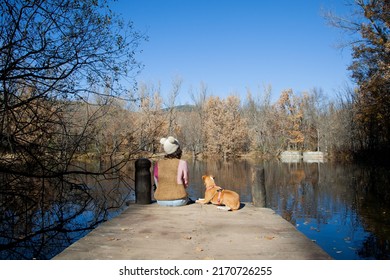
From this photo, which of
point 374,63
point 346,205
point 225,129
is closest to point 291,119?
point 225,129

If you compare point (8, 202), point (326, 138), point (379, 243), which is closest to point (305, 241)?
point (379, 243)

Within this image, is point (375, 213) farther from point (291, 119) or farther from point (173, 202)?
point (291, 119)

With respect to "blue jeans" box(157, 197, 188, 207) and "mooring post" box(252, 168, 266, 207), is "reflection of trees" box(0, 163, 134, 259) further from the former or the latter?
"mooring post" box(252, 168, 266, 207)

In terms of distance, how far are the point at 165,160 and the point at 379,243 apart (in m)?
5.36

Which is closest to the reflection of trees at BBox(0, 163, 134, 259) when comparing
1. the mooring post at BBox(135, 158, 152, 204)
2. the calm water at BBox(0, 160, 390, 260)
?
the calm water at BBox(0, 160, 390, 260)

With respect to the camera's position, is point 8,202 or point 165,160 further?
point 8,202

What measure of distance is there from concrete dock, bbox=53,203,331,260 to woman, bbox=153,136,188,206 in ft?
1.51

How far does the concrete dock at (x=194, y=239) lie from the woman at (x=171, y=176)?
18.2 inches

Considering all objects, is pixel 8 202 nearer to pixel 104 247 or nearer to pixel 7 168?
pixel 7 168

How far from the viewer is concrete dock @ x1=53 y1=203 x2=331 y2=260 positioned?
4.19 meters

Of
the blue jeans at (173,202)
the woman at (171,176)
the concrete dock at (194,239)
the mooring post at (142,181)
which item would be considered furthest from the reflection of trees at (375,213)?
the mooring post at (142,181)

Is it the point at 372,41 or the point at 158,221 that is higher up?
the point at 372,41

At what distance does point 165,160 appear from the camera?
7145mm

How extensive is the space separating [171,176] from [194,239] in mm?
2375
